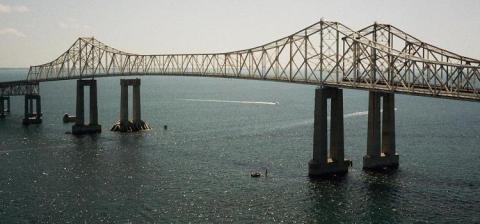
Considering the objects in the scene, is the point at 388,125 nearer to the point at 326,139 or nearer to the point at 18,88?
the point at 326,139

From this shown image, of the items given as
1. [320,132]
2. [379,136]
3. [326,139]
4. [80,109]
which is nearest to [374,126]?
[379,136]

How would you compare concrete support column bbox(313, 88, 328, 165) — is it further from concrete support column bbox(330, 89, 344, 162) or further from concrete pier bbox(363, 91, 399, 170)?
concrete pier bbox(363, 91, 399, 170)

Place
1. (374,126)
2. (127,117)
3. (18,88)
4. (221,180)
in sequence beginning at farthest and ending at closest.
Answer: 1. (18,88)
2. (127,117)
3. (374,126)
4. (221,180)

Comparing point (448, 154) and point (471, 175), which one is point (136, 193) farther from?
point (448, 154)

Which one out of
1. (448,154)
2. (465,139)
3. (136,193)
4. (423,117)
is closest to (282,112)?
(423,117)

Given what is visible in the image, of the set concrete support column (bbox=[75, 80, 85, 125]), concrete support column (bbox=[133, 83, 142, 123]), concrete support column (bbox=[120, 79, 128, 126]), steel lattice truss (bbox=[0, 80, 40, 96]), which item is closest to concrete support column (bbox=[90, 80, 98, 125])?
concrete support column (bbox=[75, 80, 85, 125])

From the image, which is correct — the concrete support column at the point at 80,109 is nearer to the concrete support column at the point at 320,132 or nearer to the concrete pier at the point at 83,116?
the concrete pier at the point at 83,116
